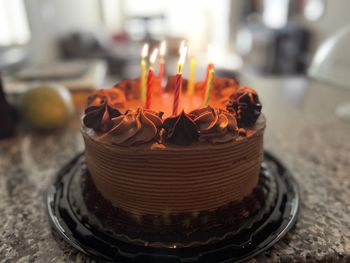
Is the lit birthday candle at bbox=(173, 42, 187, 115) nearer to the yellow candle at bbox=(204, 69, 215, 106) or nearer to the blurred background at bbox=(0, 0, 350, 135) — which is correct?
the yellow candle at bbox=(204, 69, 215, 106)

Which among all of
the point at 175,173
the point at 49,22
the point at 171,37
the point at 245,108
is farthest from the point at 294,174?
the point at 171,37

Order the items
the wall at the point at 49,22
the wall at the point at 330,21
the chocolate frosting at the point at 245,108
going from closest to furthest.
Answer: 1. the chocolate frosting at the point at 245,108
2. the wall at the point at 330,21
3. the wall at the point at 49,22

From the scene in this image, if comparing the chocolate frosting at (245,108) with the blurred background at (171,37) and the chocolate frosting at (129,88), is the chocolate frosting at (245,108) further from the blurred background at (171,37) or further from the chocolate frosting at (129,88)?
the blurred background at (171,37)

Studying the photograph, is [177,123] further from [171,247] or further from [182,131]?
[171,247]

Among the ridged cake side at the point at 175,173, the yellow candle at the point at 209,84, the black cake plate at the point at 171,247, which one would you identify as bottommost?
the black cake plate at the point at 171,247

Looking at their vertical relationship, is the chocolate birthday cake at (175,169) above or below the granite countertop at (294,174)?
above

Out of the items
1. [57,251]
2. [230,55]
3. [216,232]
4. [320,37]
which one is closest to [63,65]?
[57,251]

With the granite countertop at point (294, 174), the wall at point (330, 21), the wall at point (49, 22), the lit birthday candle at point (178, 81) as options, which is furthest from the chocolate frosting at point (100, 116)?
the wall at point (49, 22)
